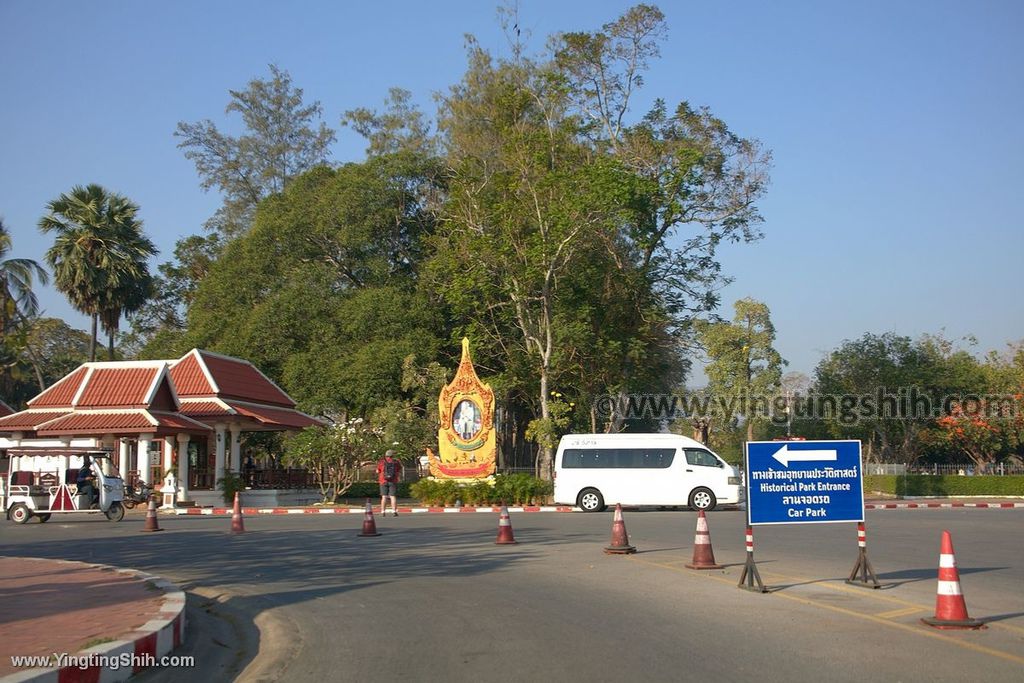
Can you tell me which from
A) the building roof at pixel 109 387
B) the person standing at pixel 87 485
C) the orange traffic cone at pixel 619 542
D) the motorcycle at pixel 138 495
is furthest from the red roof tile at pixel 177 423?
the orange traffic cone at pixel 619 542

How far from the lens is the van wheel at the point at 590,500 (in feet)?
96.0

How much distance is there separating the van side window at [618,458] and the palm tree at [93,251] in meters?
24.3

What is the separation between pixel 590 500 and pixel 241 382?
58.6 feet

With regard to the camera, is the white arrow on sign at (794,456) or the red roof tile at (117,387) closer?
the white arrow on sign at (794,456)

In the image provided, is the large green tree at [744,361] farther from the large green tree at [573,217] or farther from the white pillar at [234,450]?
the white pillar at [234,450]

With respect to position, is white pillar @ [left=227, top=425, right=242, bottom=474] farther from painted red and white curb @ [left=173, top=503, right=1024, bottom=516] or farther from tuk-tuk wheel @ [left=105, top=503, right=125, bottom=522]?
tuk-tuk wheel @ [left=105, top=503, right=125, bottom=522]

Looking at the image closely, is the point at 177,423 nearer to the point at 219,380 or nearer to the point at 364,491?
the point at 219,380

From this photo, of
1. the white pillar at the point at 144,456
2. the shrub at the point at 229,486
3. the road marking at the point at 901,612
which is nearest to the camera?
the road marking at the point at 901,612

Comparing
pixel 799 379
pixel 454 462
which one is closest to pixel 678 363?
pixel 454 462

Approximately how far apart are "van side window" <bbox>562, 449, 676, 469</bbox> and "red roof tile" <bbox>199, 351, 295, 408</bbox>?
15.7 m

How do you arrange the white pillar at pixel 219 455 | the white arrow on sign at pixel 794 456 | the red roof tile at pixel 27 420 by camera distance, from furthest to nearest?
the white pillar at pixel 219 455 → the red roof tile at pixel 27 420 → the white arrow on sign at pixel 794 456

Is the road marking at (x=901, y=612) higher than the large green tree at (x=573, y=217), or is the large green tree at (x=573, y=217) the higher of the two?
the large green tree at (x=573, y=217)

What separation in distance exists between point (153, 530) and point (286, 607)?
1288 centimetres

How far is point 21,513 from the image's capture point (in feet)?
85.6
